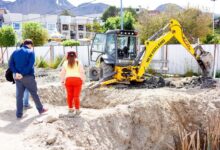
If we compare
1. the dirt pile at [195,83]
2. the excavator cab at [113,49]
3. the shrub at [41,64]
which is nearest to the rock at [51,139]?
the excavator cab at [113,49]

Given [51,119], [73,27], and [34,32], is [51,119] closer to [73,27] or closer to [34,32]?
[34,32]

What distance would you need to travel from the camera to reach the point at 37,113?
793 cm

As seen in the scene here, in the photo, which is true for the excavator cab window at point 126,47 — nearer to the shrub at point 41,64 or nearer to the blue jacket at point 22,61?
the blue jacket at point 22,61

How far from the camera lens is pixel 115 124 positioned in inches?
303

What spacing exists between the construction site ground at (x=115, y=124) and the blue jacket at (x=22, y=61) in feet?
3.47

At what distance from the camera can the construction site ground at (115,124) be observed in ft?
20.7

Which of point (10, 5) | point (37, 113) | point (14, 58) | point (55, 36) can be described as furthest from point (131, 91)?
point (10, 5)

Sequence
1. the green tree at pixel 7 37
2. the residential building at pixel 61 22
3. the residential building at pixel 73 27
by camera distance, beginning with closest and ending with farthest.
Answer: the green tree at pixel 7 37 → the residential building at pixel 61 22 → the residential building at pixel 73 27

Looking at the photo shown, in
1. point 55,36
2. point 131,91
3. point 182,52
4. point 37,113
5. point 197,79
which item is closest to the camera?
point 37,113

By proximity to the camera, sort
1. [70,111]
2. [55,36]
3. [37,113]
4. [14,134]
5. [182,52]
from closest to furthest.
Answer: [14,134]
[70,111]
[37,113]
[182,52]
[55,36]

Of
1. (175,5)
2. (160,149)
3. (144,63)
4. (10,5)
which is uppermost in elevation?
(10,5)

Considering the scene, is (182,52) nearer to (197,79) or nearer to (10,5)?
(197,79)

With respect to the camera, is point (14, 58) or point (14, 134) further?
point (14, 58)

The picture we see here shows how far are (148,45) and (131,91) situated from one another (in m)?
2.02
